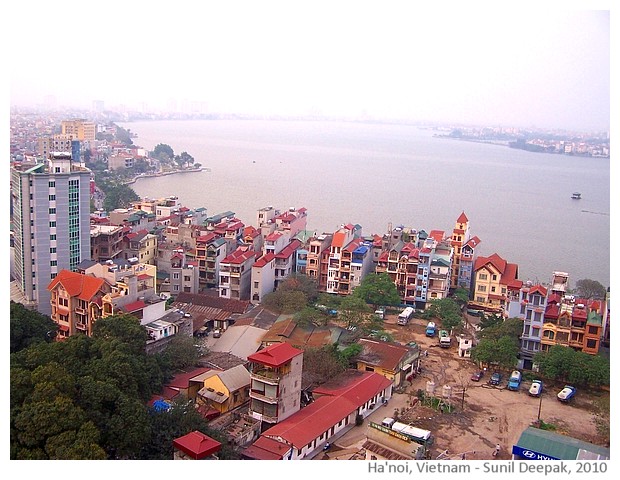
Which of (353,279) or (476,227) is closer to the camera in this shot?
(353,279)

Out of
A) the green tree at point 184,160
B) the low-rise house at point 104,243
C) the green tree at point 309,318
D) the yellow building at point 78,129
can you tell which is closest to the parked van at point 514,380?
the green tree at point 309,318

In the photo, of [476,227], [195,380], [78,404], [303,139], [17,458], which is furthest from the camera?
[303,139]

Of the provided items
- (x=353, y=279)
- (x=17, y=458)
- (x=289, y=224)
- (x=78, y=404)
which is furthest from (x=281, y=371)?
(x=289, y=224)

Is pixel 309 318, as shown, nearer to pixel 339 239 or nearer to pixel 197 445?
pixel 339 239

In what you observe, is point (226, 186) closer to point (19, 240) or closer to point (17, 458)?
point (19, 240)

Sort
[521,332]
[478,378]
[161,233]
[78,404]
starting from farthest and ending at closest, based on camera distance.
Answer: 1. [161,233]
2. [521,332]
3. [478,378]
4. [78,404]

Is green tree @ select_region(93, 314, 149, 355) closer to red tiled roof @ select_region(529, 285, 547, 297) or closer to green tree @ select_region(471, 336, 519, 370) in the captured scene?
green tree @ select_region(471, 336, 519, 370)
